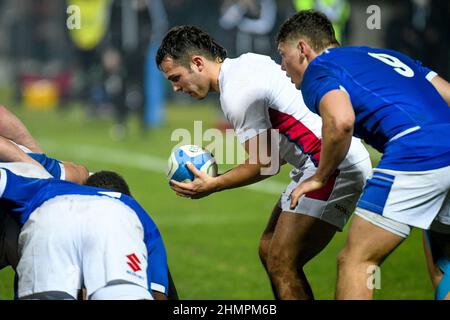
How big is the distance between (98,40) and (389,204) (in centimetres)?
2056

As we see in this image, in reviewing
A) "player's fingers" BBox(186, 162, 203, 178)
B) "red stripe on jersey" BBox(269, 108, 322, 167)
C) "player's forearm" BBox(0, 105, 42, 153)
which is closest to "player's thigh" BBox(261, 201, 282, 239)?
"red stripe on jersey" BBox(269, 108, 322, 167)

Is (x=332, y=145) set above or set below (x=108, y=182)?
above

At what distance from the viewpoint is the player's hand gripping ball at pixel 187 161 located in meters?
6.46

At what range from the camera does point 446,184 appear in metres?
5.51

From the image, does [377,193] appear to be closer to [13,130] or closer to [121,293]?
[121,293]

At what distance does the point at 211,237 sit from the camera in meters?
10.7

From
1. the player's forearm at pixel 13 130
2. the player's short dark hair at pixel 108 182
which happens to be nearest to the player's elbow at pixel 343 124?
the player's short dark hair at pixel 108 182

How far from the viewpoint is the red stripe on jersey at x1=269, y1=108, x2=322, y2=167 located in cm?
640

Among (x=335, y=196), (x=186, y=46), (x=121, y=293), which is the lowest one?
(x=121, y=293)

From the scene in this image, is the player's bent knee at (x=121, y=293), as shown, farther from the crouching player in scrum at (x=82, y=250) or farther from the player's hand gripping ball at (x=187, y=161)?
the player's hand gripping ball at (x=187, y=161)

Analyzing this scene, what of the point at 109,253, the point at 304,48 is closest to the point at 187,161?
the point at 304,48

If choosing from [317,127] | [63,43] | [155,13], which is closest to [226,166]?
[155,13]

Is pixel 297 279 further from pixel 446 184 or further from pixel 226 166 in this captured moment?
pixel 226 166

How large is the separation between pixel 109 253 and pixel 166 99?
23062 mm
